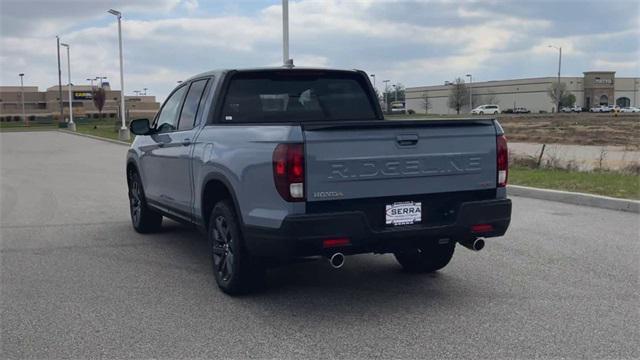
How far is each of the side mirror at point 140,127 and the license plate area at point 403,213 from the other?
143 inches

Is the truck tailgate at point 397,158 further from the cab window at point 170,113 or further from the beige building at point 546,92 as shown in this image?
the beige building at point 546,92

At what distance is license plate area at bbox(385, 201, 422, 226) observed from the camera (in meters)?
5.23

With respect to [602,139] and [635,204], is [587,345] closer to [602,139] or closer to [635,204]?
[635,204]

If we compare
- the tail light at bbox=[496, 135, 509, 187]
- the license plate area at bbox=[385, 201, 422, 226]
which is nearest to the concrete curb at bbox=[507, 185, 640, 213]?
the tail light at bbox=[496, 135, 509, 187]

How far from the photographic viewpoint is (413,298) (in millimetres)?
5797

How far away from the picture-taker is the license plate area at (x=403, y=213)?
5.23 m

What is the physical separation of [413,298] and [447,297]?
0.95 ft

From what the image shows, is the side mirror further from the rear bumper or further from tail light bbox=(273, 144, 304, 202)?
tail light bbox=(273, 144, 304, 202)

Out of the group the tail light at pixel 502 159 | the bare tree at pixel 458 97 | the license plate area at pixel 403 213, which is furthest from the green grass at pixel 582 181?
the bare tree at pixel 458 97

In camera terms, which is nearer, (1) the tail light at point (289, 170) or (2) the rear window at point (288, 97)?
(1) the tail light at point (289, 170)

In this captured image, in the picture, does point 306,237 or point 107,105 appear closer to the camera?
point 306,237

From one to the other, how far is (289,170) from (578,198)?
7.64 meters

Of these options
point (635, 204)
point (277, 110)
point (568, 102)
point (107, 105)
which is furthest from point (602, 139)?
point (107, 105)

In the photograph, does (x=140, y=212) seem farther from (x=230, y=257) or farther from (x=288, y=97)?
(x=230, y=257)
